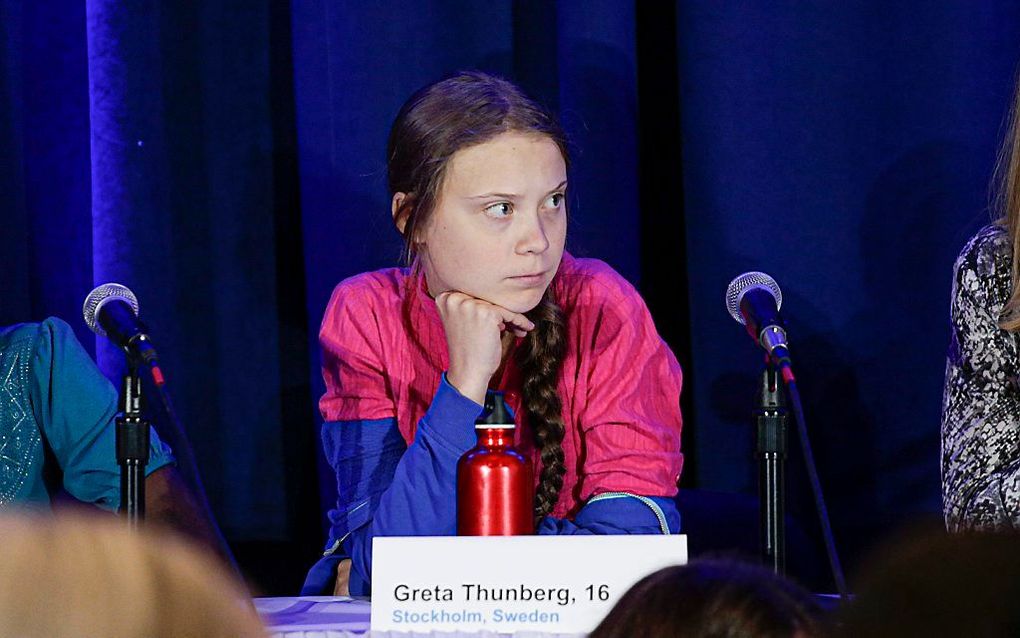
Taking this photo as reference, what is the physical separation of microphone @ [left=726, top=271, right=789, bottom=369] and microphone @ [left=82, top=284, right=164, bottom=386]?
2.23 ft

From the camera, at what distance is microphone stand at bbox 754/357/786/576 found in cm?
145

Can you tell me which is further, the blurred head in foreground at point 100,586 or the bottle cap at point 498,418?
Answer: the bottle cap at point 498,418

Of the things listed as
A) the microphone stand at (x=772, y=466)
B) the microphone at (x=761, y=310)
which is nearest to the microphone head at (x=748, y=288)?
the microphone at (x=761, y=310)

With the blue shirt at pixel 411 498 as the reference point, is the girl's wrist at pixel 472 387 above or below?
above

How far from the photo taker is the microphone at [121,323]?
1.55 meters

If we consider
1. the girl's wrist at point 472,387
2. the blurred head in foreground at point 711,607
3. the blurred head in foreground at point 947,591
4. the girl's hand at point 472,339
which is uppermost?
the girl's hand at point 472,339

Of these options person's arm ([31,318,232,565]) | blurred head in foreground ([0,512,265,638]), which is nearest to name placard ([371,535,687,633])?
person's arm ([31,318,232,565])

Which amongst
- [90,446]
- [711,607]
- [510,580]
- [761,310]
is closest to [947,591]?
[711,607]

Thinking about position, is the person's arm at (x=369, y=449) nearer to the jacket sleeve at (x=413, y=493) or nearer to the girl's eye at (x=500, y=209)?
the jacket sleeve at (x=413, y=493)

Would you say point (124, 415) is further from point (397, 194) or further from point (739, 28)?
point (739, 28)

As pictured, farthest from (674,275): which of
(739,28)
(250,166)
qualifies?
(250,166)

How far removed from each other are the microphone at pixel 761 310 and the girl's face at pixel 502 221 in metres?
0.26

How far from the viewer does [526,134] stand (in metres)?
1.79

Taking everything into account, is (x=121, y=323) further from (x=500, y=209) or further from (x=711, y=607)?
(x=711, y=607)
